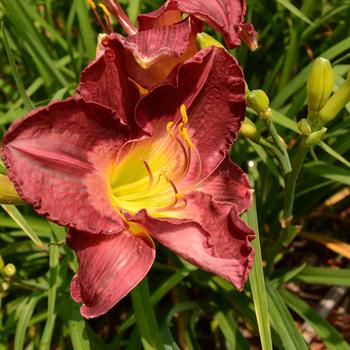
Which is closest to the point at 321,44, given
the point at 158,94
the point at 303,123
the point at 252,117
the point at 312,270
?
the point at 252,117

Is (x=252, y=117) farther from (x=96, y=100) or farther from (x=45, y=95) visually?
(x=96, y=100)

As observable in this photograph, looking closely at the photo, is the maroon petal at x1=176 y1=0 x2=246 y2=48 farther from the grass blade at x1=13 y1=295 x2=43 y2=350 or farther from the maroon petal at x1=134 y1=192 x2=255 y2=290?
the grass blade at x1=13 y1=295 x2=43 y2=350

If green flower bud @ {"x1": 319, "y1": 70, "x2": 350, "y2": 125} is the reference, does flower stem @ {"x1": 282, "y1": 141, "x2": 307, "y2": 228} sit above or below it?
below

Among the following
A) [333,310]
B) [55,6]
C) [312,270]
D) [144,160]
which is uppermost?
[144,160]

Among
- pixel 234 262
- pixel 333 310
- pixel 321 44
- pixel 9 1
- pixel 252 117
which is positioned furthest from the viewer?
pixel 321 44

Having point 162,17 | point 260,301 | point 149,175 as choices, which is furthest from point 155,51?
point 260,301

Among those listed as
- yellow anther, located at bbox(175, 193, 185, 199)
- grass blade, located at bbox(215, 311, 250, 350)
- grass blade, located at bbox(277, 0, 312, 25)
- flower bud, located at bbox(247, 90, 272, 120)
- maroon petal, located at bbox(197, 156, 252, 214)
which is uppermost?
flower bud, located at bbox(247, 90, 272, 120)

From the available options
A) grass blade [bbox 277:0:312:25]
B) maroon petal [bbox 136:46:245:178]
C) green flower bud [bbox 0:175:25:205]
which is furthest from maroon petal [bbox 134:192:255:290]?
grass blade [bbox 277:0:312:25]
